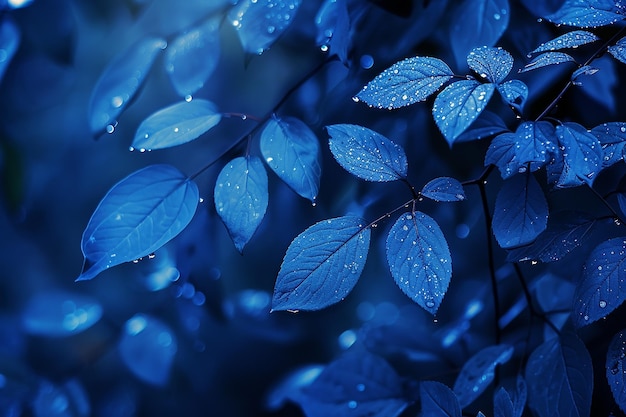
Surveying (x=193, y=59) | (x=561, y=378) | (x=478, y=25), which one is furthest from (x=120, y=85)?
(x=561, y=378)

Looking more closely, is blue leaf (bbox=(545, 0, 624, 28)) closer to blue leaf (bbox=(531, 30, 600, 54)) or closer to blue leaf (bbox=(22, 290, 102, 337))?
blue leaf (bbox=(531, 30, 600, 54))

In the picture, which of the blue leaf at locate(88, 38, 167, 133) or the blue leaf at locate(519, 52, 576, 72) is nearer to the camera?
the blue leaf at locate(519, 52, 576, 72)

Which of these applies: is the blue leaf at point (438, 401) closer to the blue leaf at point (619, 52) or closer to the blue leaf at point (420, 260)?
the blue leaf at point (420, 260)

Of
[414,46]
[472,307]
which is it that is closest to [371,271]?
[472,307]

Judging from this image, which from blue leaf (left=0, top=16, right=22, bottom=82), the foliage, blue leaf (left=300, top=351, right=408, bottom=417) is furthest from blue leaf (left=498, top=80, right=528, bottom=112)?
blue leaf (left=0, top=16, right=22, bottom=82)

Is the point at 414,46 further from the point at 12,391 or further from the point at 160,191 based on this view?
the point at 12,391
